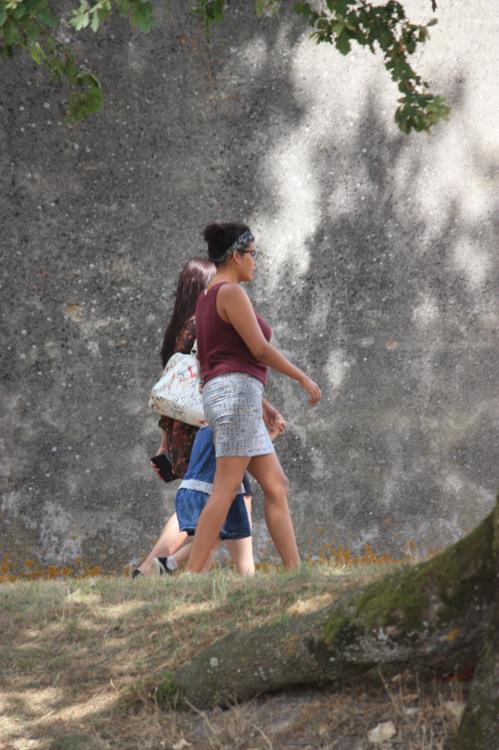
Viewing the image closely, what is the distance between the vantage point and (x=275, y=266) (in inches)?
392

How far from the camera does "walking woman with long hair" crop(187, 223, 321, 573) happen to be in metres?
5.59

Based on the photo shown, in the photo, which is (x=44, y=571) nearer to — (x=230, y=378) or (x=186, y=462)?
(x=186, y=462)

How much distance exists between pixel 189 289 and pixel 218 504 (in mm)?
1360

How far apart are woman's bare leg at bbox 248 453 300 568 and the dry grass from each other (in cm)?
49

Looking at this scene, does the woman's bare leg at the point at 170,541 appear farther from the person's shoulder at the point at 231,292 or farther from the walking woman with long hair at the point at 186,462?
the person's shoulder at the point at 231,292

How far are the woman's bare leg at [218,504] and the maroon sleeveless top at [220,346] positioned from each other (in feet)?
1.48

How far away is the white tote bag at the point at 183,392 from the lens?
242 inches

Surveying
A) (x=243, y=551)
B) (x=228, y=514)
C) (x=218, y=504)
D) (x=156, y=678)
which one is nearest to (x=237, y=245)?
(x=218, y=504)

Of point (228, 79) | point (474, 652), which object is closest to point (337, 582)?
point (474, 652)

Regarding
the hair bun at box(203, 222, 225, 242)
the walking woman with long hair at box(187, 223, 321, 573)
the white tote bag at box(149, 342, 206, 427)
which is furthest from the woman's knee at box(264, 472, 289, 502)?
the hair bun at box(203, 222, 225, 242)

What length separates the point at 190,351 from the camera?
6266 millimetres

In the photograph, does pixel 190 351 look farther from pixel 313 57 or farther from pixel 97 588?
pixel 313 57

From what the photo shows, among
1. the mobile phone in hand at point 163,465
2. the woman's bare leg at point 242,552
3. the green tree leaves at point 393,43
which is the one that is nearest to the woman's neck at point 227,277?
the green tree leaves at point 393,43

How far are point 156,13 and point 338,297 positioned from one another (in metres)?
2.91
